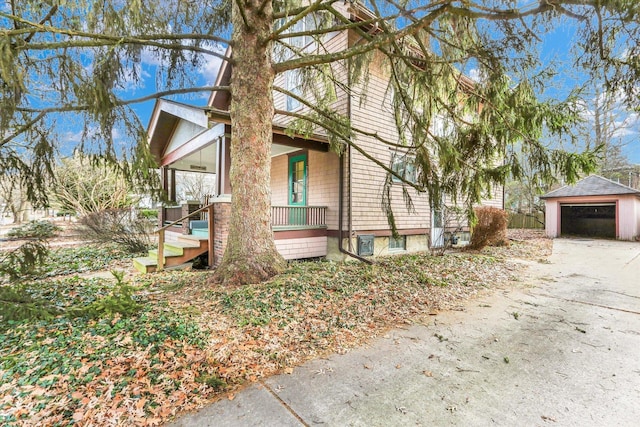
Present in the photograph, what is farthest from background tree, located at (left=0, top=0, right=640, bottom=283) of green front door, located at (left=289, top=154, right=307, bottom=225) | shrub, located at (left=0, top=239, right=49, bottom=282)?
green front door, located at (left=289, top=154, right=307, bottom=225)

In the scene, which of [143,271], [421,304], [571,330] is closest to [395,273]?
[421,304]

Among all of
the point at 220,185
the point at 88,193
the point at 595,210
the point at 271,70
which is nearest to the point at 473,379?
the point at 271,70

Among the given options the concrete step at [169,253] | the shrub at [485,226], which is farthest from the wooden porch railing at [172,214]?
the shrub at [485,226]

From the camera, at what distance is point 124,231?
30.6 ft

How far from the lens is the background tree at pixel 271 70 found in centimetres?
361

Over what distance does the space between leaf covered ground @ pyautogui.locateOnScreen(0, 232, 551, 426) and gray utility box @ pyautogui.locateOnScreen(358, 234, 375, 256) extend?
2971 millimetres

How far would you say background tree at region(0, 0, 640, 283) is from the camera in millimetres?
3605

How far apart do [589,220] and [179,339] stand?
2142 cm

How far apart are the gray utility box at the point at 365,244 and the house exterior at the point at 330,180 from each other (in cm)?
3

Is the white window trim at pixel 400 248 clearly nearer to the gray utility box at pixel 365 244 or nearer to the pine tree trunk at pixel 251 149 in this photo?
the gray utility box at pixel 365 244

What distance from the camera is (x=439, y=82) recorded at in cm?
550

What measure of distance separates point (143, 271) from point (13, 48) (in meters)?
4.73

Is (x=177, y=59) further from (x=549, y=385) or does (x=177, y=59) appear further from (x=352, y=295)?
(x=549, y=385)

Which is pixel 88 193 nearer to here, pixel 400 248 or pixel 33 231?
pixel 33 231
